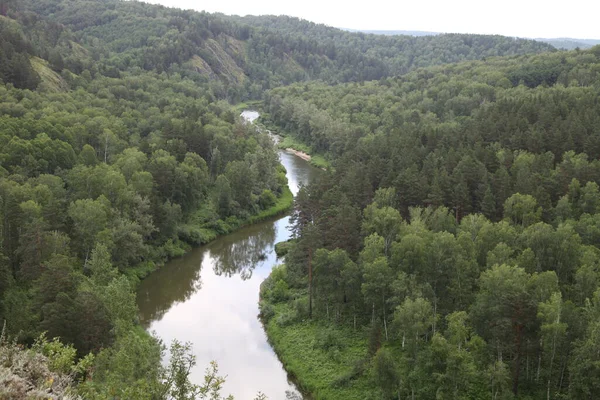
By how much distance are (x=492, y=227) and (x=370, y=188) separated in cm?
1779

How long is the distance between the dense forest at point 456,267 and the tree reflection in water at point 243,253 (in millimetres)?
7579

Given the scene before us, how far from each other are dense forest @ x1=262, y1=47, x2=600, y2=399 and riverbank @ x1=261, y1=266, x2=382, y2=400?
0.42 feet

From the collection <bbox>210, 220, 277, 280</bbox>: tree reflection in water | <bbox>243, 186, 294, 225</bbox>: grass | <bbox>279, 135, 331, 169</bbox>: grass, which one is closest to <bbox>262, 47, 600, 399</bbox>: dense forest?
<bbox>210, 220, 277, 280</bbox>: tree reflection in water

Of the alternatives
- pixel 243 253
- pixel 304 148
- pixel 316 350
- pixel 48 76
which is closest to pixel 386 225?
pixel 316 350

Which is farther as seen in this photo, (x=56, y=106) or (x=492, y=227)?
(x=56, y=106)

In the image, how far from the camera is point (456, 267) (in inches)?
1663

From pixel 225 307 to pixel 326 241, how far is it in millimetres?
11903

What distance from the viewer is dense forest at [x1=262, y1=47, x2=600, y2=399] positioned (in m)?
34.7

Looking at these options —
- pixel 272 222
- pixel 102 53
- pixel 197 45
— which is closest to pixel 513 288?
pixel 272 222

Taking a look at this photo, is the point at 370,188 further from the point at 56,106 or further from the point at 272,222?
the point at 56,106

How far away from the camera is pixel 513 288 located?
35969 mm

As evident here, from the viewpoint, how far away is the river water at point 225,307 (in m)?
43.2

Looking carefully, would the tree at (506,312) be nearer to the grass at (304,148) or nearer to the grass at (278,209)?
the grass at (278,209)

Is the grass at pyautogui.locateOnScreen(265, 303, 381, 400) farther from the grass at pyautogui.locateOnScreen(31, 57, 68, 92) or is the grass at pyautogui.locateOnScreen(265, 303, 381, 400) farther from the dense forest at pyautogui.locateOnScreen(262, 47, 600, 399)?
the grass at pyautogui.locateOnScreen(31, 57, 68, 92)
